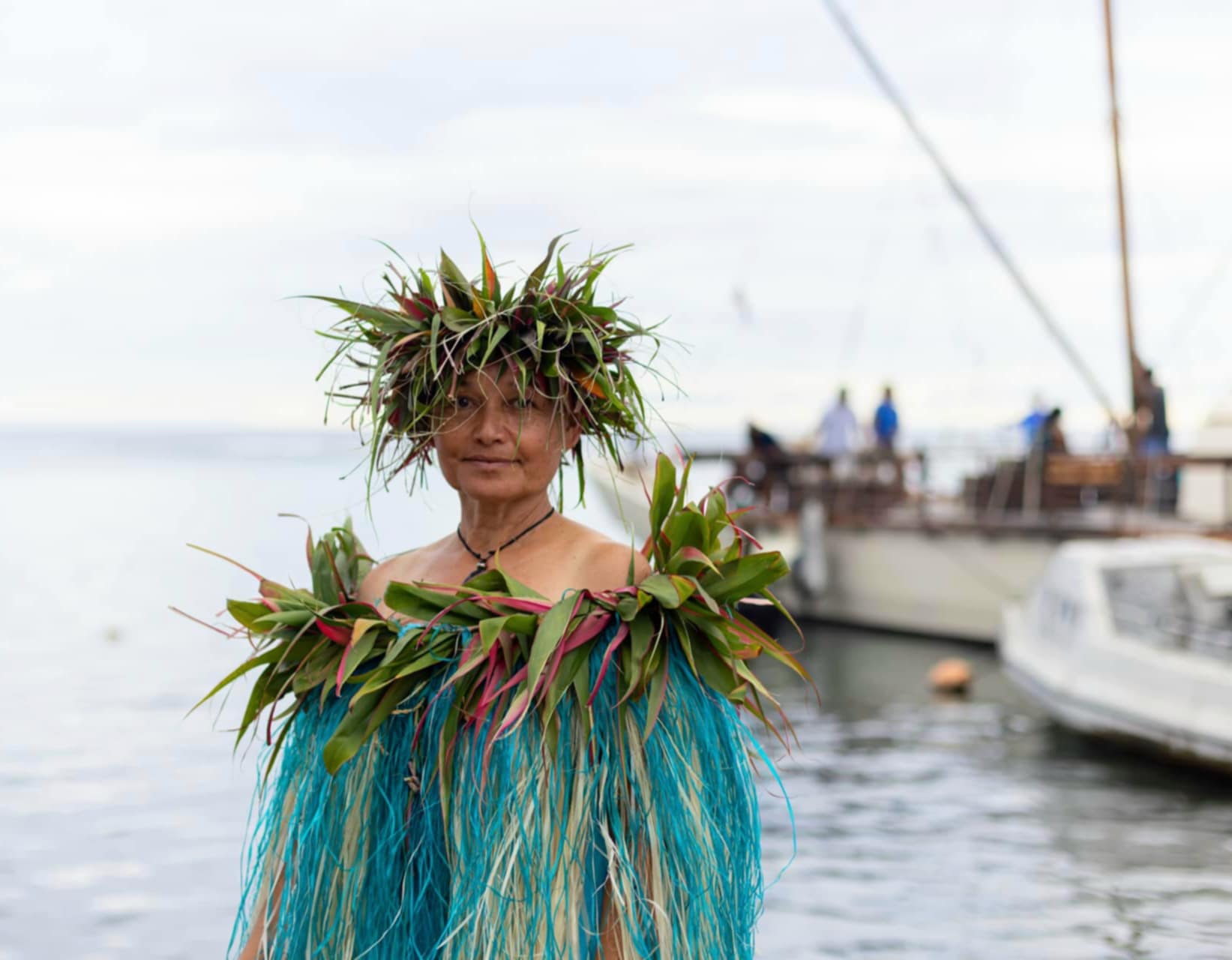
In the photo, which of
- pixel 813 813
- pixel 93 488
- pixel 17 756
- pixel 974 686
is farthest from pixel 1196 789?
pixel 93 488

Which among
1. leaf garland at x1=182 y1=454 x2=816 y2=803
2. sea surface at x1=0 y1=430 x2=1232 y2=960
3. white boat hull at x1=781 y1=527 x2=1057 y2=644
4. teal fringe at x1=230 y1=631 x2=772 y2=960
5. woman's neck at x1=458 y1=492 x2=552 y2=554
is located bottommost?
sea surface at x1=0 y1=430 x2=1232 y2=960

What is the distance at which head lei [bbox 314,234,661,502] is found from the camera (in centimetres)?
204

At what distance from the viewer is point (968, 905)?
781 centimetres

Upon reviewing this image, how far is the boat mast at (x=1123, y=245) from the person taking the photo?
18203mm

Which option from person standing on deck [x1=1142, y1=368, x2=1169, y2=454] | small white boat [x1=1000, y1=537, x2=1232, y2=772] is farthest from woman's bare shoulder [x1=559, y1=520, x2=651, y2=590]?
person standing on deck [x1=1142, y1=368, x2=1169, y2=454]

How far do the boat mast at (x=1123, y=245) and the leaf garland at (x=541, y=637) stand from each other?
56.8 ft

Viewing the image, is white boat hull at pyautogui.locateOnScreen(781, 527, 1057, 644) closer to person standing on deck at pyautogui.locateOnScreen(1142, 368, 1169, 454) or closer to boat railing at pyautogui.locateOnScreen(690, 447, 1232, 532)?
boat railing at pyautogui.locateOnScreen(690, 447, 1232, 532)

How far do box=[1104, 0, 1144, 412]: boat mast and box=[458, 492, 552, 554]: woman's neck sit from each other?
17309 millimetres

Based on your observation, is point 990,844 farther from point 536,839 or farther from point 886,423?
point 886,423

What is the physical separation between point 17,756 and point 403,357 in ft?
37.9

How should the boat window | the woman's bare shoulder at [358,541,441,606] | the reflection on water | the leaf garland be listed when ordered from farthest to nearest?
the boat window → the reflection on water → the woman's bare shoulder at [358,541,441,606] → the leaf garland

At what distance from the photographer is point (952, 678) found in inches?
599

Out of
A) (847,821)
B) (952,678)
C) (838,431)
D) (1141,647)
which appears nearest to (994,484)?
(838,431)

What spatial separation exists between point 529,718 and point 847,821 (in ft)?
27.1
